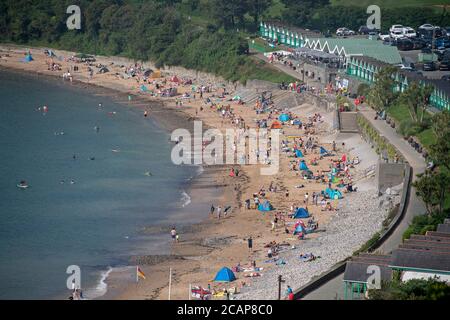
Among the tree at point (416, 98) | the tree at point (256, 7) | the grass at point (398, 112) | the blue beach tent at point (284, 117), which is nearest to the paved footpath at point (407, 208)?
the grass at point (398, 112)

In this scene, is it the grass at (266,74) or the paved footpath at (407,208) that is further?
the grass at (266,74)

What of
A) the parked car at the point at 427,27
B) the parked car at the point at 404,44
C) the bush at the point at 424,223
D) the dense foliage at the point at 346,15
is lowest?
the bush at the point at 424,223

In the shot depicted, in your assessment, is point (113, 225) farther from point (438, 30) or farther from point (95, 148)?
point (438, 30)

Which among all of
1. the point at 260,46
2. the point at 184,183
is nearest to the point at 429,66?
the point at 260,46

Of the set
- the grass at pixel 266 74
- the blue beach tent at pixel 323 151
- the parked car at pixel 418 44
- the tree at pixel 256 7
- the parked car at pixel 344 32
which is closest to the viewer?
the blue beach tent at pixel 323 151

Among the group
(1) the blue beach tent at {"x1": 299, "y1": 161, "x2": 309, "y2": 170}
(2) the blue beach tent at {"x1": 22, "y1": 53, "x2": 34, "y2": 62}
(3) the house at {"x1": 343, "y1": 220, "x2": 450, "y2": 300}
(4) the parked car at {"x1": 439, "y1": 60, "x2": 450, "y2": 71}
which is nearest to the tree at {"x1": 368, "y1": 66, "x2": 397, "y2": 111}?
(1) the blue beach tent at {"x1": 299, "y1": 161, "x2": 309, "y2": 170}

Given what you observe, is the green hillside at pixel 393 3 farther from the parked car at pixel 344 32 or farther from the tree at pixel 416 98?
the tree at pixel 416 98

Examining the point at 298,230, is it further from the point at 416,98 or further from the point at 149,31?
the point at 149,31

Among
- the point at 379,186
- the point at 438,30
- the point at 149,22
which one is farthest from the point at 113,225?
the point at 149,22
